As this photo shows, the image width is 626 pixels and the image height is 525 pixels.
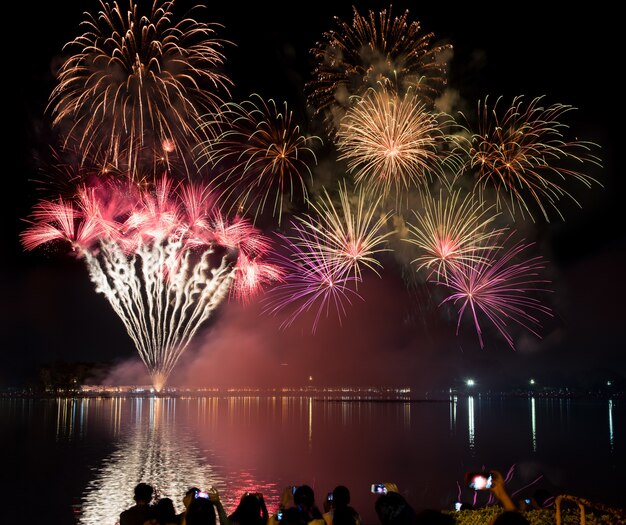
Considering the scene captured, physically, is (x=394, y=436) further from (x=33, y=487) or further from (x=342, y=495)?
(x=342, y=495)

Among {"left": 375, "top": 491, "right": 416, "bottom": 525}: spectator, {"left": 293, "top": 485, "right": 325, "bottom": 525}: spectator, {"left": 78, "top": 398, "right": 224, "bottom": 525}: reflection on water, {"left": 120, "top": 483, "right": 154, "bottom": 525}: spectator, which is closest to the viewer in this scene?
{"left": 375, "top": 491, "right": 416, "bottom": 525}: spectator

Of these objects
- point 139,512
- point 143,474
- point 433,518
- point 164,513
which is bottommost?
point 143,474

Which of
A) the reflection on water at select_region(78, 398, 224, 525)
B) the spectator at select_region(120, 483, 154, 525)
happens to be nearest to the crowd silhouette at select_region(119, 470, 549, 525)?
the spectator at select_region(120, 483, 154, 525)

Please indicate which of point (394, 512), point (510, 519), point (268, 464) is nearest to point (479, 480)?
point (394, 512)

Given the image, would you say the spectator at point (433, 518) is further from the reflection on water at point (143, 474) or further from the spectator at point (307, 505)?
the reflection on water at point (143, 474)

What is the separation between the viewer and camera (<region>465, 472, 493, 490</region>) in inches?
278

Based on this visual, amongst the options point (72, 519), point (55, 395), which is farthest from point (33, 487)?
point (55, 395)

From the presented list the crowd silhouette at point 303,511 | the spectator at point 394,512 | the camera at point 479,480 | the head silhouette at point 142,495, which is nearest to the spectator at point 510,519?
the crowd silhouette at point 303,511

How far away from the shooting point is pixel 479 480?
709cm

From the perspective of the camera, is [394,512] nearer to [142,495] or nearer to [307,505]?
[307,505]

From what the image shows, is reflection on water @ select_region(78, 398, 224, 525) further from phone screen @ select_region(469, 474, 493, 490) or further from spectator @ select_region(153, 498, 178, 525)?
phone screen @ select_region(469, 474, 493, 490)

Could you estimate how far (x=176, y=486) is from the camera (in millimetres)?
27969

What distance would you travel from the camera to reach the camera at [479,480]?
7.05 metres

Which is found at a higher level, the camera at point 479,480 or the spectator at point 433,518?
the spectator at point 433,518
